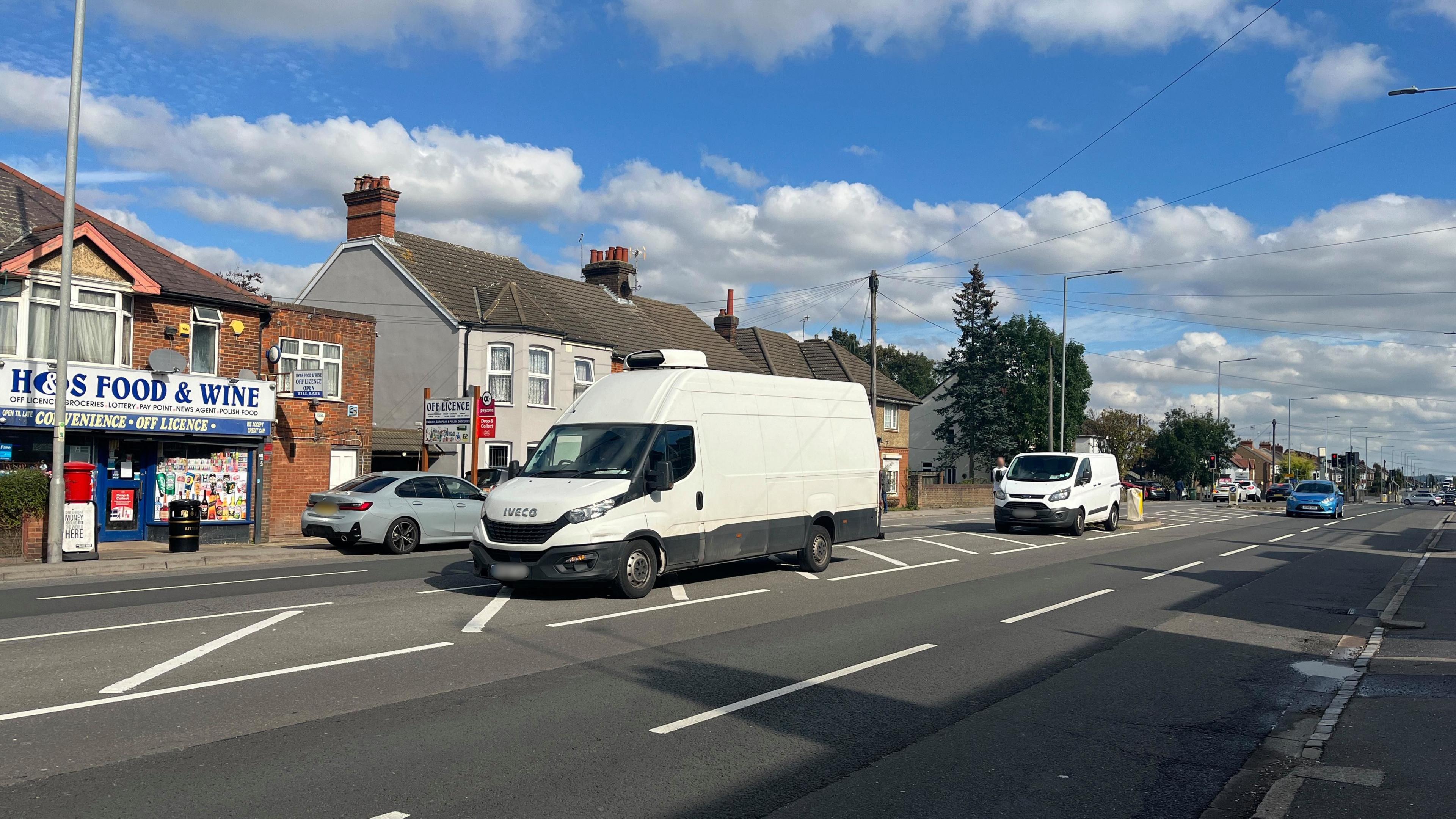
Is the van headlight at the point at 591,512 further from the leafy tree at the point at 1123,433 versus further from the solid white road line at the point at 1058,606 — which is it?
the leafy tree at the point at 1123,433

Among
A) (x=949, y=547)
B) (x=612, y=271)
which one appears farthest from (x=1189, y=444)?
(x=949, y=547)

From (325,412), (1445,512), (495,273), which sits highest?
(495,273)

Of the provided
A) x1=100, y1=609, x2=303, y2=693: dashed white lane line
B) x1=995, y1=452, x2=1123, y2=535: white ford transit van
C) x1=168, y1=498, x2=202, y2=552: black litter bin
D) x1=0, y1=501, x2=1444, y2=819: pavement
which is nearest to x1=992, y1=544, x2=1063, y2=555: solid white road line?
x1=995, y1=452, x2=1123, y2=535: white ford transit van

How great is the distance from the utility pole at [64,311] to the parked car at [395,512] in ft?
13.0

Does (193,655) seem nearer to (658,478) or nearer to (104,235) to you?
(658,478)

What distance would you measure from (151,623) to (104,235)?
505 inches

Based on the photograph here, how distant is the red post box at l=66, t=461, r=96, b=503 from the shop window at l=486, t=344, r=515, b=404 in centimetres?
1532

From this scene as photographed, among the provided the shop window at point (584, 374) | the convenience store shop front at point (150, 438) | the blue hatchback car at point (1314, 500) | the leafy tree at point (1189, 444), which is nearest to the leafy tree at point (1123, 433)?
the leafy tree at point (1189, 444)

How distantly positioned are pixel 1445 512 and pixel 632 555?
63.7 metres

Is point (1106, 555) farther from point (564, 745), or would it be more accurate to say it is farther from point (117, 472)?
point (117, 472)

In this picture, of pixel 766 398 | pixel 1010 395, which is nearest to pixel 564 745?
pixel 766 398

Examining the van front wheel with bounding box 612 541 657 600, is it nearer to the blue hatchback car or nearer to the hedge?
the hedge

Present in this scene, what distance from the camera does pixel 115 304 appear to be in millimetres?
19906

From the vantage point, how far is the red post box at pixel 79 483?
16.8 m
